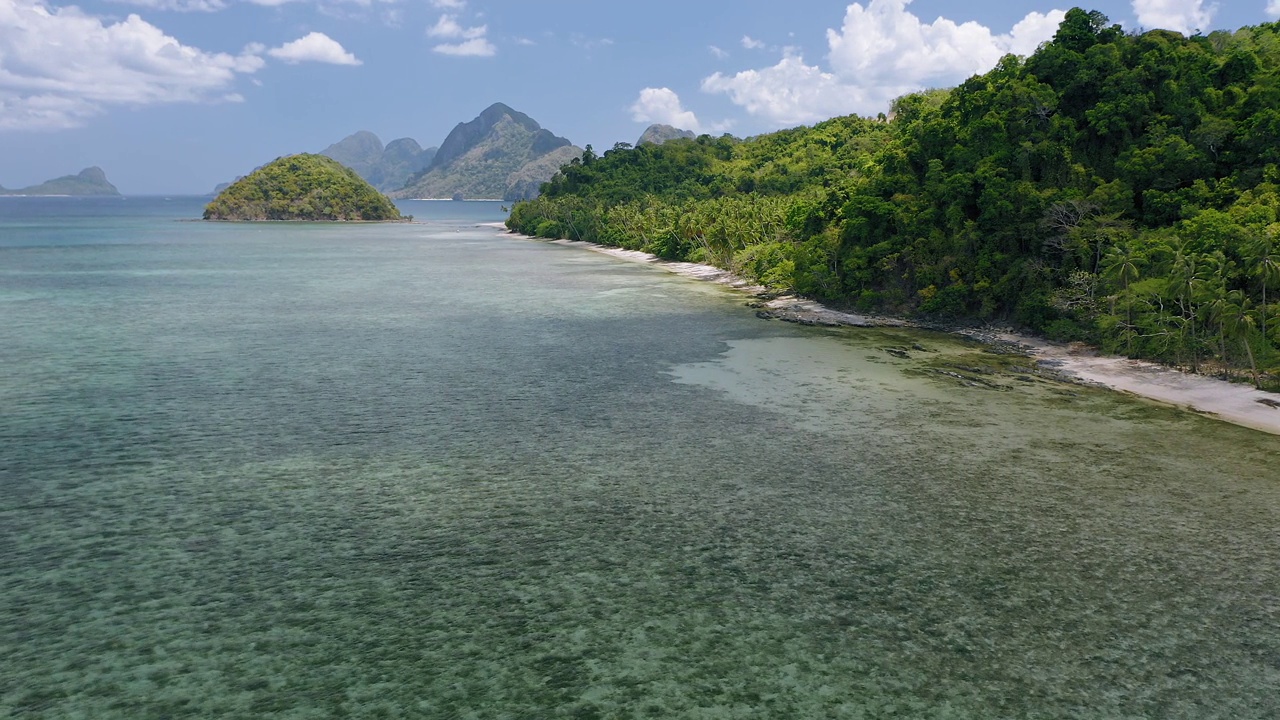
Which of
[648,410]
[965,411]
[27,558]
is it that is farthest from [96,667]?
[965,411]

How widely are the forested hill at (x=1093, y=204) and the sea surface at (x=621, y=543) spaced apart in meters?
8.87

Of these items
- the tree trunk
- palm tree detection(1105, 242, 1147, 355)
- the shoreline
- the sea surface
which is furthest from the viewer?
palm tree detection(1105, 242, 1147, 355)

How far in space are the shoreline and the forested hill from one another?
5.55 feet

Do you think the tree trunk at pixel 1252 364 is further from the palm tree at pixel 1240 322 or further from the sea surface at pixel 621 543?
the sea surface at pixel 621 543

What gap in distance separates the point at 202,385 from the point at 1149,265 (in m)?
61.9

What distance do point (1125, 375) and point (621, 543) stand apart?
40514mm

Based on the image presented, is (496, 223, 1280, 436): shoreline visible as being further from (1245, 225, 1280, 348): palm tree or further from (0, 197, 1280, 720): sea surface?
(1245, 225, 1280, 348): palm tree

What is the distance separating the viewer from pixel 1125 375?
51.8 meters

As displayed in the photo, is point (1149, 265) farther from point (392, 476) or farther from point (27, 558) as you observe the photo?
point (27, 558)

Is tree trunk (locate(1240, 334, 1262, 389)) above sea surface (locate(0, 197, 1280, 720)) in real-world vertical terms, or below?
above

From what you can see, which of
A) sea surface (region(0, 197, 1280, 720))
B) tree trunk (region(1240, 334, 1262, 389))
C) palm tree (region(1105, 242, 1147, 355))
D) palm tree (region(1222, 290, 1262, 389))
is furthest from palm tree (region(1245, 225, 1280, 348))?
sea surface (region(0, 197, 1280, 720))

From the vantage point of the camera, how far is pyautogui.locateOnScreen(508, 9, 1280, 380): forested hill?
51.1m

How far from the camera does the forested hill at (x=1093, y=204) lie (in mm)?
51062

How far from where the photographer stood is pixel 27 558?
25.3m
